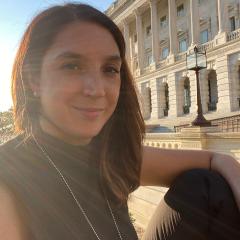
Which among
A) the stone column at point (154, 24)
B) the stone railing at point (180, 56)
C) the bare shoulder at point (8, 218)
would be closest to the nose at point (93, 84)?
the bare shoulder at point (8, 218)

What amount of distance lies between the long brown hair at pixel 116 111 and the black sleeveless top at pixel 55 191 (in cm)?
14

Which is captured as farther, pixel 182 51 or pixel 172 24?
pixel 182 51

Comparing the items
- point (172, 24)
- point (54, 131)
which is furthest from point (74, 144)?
point (172, 24)

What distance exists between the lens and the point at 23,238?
168 centimetres

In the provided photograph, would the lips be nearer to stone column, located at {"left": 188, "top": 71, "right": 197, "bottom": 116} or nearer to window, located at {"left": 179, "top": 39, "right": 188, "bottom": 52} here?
stone column, located at {"left": 188, "top": 71, "right": 197, "bottom": 116}

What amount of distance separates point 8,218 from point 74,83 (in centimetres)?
71

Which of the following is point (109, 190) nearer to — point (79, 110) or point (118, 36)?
point (79, 110)

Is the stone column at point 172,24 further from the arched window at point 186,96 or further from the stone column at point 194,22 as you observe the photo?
the stone column at point 194,22

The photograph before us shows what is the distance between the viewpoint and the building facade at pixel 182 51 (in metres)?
30.1

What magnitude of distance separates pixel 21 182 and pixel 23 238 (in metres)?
0.22

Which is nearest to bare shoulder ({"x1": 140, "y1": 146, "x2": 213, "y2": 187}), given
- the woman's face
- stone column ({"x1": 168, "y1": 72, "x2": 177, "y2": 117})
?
the woman's face

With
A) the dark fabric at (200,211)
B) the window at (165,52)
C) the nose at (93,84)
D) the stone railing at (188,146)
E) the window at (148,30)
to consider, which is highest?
the window at (148,30)

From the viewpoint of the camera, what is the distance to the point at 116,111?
262 cm

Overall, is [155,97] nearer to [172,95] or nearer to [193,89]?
[172,95]
